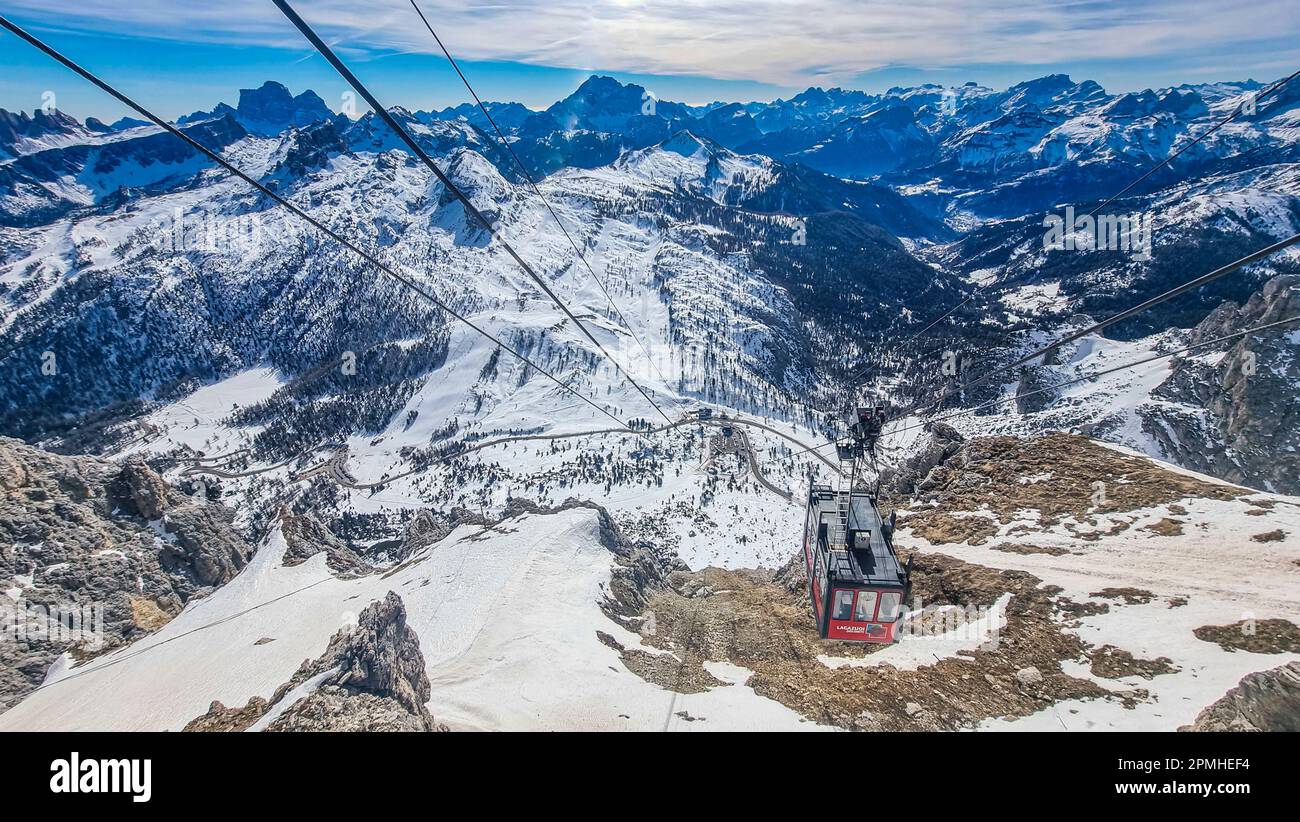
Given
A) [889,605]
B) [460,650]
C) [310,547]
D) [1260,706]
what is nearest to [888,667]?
[889,605]

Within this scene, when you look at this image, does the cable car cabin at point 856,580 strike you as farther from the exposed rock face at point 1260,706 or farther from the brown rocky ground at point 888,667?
the exposed rock face at point 1260,706

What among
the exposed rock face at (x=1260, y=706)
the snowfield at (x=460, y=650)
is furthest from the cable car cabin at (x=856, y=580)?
the exposed rock face at (x=1260, y=706)

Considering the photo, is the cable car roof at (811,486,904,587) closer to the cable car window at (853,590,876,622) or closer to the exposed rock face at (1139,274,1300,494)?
the cable car window at (853,590,876,622)

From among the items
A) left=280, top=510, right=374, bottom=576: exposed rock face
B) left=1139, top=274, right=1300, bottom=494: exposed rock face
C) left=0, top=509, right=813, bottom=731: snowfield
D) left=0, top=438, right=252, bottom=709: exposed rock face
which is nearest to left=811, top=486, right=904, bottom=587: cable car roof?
left=0, top=509, right=813, bottom=731: snowfield
